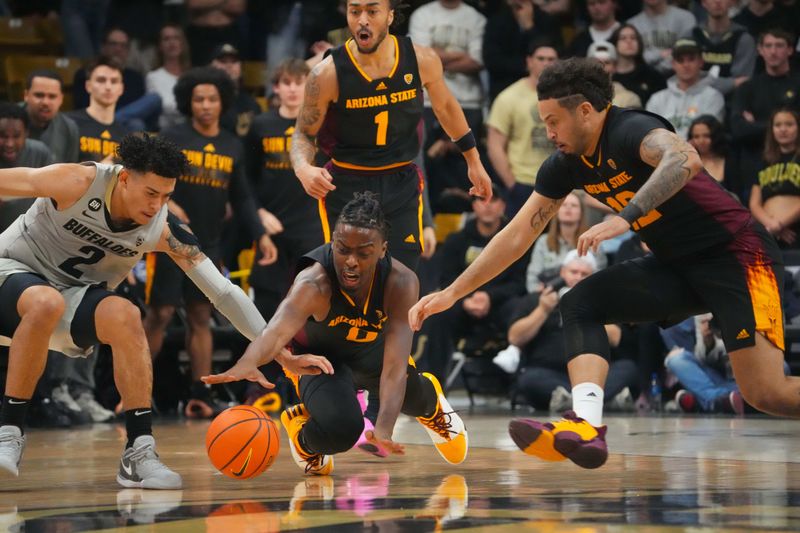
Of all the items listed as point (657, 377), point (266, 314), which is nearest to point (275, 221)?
point (266, 314)

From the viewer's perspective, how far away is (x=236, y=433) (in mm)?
5566

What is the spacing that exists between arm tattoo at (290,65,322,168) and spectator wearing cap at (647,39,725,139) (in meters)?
5.20

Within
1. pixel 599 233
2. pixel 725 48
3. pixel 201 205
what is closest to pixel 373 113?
pixel 599 233

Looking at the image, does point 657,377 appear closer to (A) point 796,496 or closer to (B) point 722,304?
(B) point 722,304

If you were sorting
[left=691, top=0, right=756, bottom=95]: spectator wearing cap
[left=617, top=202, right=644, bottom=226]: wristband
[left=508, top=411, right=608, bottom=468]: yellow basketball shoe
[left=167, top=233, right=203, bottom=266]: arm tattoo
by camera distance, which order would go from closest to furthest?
[left=617, top=202, right=644, bottom=226]: wristband → [left=508, top=411, right=608, bottom=468]: yellow basketball shoe → [left=167, top=233, right=203, bottom=266]: arm tattoo → [left=691, top=0, right=756, bottom=95]: spectator wearing cap

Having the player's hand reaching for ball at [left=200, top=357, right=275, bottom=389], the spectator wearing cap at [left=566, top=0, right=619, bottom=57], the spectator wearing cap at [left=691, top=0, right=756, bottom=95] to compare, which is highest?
the spectator wearing cap at [left=566, top=0, right=619, bottom=57]

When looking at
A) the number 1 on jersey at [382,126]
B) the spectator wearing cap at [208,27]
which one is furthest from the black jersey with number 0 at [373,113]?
the spectator wearing cap at [208,27]

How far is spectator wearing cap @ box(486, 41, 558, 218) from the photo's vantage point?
38.6ft

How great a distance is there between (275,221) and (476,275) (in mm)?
4527

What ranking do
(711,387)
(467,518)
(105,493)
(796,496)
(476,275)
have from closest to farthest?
(467,518)
(796,496)
(105,493)
(476,275)
(711,387)

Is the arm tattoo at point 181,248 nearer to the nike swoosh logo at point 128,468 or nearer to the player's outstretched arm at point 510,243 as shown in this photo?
the nike swoosh logo at point 128,468


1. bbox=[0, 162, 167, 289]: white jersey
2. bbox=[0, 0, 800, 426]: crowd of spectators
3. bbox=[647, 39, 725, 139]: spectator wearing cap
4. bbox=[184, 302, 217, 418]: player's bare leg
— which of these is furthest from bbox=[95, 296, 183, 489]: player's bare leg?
bbox=[647, 39, 725, 139]: spectator wearing cap

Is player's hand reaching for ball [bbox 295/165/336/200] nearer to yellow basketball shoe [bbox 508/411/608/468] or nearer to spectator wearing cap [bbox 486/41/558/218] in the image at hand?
yellow basketball shoe [bbox 508/411/608/468]

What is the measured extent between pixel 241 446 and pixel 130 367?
0.63 metres
